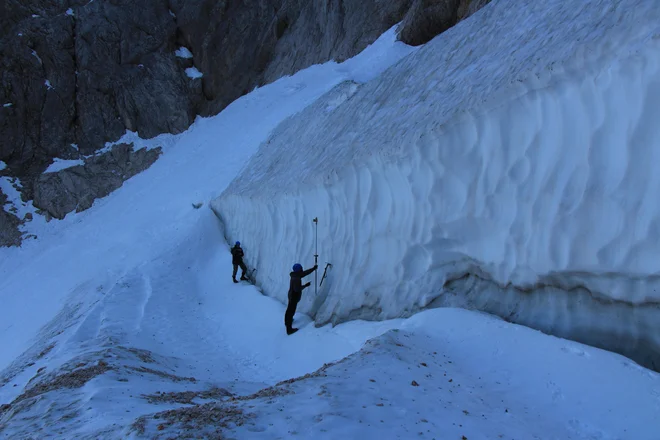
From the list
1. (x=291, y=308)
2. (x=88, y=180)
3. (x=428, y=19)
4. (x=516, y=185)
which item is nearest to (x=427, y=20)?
(x=428, y=19)

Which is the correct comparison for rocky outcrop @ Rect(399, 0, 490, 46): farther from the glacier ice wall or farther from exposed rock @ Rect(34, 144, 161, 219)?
exposed rock @ Rect(34, 144, 161, 219)

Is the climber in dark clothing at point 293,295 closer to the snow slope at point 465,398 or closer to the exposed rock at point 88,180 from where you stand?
the snow slope at point 465,398

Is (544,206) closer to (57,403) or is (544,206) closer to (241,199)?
(57,403)

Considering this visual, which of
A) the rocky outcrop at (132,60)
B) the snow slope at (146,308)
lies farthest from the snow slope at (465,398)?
the rocky outcrop at (132,60)

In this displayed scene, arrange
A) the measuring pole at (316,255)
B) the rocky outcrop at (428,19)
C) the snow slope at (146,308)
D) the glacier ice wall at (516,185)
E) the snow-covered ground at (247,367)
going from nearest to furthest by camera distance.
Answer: the snow-covered ground at (247,367)
the glacier ice wall at (516,185)
the snow slope at (146,308)
the measuring pole at (316,255)
the rocky outcrop at (428,19)

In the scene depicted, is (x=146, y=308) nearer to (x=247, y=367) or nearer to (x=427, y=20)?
(x=247, y=367)

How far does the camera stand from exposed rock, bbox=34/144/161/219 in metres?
25.0

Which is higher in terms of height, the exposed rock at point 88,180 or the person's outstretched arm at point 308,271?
the exposed rock at point 88,180

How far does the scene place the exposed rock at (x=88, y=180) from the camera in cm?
2502

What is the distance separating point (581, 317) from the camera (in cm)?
415

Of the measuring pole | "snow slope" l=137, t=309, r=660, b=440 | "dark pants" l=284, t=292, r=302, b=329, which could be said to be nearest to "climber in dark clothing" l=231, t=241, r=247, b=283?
the measuring pole

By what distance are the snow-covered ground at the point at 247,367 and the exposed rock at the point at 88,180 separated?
10451 millimetres

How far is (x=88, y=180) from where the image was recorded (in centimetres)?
2594

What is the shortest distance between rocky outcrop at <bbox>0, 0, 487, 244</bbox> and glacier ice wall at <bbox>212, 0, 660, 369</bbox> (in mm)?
18111
